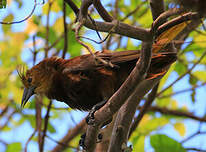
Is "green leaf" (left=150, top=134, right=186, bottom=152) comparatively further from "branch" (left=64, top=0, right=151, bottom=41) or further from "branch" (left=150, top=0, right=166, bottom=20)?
"branch" (left=64, top=0, right=151, bottom=41)

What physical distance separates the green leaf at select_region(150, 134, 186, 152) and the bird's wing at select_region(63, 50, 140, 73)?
82cm

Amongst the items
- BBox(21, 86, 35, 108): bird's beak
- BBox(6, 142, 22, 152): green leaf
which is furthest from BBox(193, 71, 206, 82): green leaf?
BBox(6, 142, 22, 152): green leaf

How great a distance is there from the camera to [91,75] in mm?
2773

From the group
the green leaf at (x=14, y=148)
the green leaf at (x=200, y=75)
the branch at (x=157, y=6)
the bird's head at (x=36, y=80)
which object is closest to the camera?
the branch at (x=157, y=6)

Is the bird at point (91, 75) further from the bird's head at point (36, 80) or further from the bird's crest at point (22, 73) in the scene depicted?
the bird's crest at point (22, 73)

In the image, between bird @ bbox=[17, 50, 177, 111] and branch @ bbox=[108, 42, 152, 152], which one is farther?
bird @ bbox=[17, 50, 177, 111]

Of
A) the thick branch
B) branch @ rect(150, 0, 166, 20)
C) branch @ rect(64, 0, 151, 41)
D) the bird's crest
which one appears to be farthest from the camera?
the bird's crest

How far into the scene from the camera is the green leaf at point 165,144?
2.96 meters

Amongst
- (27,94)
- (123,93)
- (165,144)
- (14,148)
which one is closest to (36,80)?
(27,94)

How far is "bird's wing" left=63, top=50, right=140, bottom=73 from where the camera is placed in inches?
102

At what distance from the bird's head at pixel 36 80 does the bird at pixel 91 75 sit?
0.02m

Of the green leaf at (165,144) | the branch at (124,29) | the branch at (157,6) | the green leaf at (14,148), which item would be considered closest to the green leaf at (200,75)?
the green leaf at (165,144)

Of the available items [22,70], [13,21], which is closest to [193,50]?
[22,70]

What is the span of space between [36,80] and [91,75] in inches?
29.5
